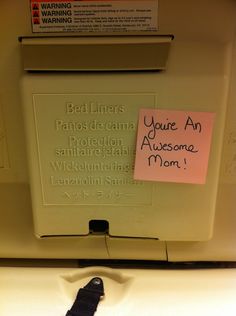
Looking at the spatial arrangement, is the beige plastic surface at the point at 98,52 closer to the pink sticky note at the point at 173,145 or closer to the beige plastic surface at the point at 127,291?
the pink sticky note at the point at 173,145

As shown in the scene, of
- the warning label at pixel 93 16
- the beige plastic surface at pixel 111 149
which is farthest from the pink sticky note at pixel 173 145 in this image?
the warning label at pixel 93 16

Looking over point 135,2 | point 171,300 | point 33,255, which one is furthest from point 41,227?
point 135,2

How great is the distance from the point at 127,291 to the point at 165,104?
299mm

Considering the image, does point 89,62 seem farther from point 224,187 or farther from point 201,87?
point 224,187

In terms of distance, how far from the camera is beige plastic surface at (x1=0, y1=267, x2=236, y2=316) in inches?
24.6

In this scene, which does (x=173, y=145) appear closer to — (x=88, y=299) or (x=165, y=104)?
(x=165, y=104)

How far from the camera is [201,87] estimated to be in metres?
0.57

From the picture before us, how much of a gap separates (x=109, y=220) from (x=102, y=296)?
0.12 m

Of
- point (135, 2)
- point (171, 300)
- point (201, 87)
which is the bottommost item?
point (171, 300)

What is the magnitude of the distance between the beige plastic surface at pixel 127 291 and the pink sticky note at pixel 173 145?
0.17 meters

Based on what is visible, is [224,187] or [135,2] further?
[224,187]

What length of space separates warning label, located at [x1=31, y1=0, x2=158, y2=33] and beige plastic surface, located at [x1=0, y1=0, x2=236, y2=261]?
0.02m

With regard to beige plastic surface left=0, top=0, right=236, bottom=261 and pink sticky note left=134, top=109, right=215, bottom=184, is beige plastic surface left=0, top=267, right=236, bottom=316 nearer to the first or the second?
beige plastic surface left=0, top=0, right=236, bottom=261

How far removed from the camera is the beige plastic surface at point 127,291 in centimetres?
62
